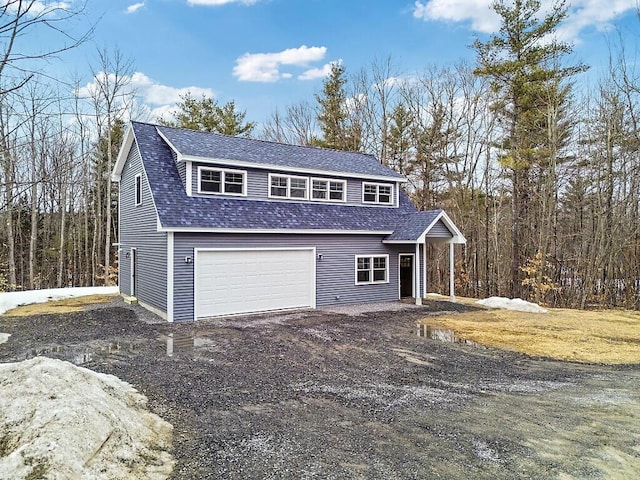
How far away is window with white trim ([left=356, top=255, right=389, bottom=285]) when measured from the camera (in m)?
13.6

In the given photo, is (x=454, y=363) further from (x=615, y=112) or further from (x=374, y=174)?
(x=615, y=112)

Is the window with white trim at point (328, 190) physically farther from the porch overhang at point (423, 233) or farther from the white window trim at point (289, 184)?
the porch overhang at point (423, 233)

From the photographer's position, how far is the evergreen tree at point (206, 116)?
84.2ft

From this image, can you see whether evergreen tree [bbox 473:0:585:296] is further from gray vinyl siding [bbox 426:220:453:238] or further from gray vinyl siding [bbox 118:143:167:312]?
gray vinyl siding [bbox 118:143:167:312]

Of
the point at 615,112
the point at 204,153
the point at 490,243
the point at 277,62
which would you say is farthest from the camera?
the point at 277,62

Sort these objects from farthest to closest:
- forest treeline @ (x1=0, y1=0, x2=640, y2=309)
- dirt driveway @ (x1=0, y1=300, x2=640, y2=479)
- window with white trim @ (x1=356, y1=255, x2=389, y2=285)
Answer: forest treeline @ (x1=0, y1=0, x2=640, y2=309) → window with white trim @ (x1=356, y1=255, x2=389, y2=285) → dirt driveway @ (x1=0, y1=300, x2=640, y2=479)

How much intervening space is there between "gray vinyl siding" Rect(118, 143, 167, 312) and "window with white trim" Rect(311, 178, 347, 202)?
5.25m

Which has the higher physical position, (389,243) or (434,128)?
(434,128)

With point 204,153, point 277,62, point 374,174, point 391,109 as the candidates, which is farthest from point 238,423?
point 277,62

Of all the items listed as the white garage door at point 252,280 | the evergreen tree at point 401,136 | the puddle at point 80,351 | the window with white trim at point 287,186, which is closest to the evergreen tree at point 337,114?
the evergreen tree at point 401,136

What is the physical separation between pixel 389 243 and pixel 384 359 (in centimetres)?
709

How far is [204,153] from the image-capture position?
11547 mm

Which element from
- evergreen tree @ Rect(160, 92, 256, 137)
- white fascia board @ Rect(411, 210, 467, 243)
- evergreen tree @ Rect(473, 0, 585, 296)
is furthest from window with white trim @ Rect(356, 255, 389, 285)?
evergreen tree @ Rect(160, 92, 256, 137)

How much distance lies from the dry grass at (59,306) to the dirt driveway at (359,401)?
7.31ft
